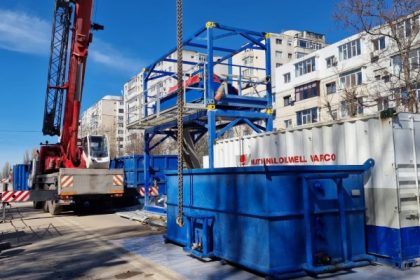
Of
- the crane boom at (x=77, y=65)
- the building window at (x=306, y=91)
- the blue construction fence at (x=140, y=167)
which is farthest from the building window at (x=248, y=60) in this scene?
the crane boom at (x=77, y=65)

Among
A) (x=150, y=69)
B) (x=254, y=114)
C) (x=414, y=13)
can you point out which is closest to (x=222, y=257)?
(x=254, y=114)

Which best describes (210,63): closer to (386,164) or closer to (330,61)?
(386,164)

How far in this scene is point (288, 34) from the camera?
79562 millimetres

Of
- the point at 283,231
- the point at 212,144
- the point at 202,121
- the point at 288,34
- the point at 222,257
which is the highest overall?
the point at 288,34

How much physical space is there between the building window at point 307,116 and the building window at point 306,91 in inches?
64.1

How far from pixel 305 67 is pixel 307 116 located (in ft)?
19.3

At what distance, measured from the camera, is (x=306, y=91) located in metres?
50.0

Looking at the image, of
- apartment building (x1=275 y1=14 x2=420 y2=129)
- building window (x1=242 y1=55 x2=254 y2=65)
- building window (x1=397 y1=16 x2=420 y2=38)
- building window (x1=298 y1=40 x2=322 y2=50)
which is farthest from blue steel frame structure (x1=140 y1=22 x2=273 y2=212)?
building window (x1=298 y1=40 x2=322 y2=50)

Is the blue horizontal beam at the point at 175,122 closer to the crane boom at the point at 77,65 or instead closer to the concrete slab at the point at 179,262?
the crane boom at the point at 77,65

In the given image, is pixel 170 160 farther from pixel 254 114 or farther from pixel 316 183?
pixel 316 183

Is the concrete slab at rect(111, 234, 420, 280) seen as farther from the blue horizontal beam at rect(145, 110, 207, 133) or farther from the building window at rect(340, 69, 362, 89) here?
the building window at rect(340, 69, 362, 89)

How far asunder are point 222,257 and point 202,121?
700cm

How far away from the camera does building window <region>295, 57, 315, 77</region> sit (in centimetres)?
4934

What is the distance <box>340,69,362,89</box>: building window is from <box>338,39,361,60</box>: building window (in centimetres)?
202
